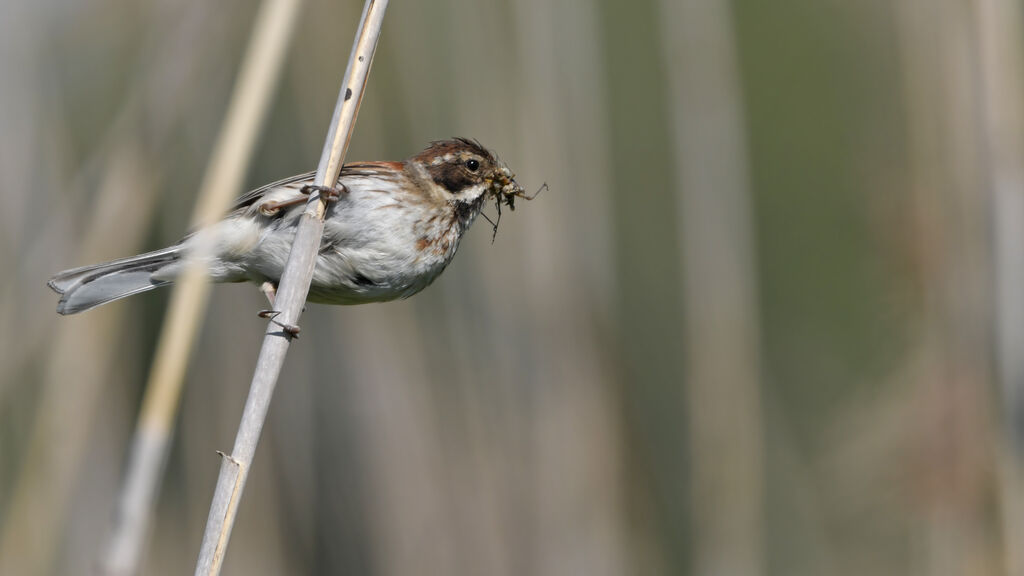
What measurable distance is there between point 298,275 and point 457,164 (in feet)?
3.66

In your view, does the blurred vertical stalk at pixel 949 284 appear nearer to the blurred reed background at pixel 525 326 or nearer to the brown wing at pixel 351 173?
the blurred reed background at pixel 525 326

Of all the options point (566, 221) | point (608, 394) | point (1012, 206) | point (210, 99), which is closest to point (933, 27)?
point (1012, 206)

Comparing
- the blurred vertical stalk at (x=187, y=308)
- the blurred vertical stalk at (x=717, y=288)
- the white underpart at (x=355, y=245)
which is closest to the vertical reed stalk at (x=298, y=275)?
the blurred vertical stalk at (x=187, y=308)

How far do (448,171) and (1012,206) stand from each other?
5.48 ft

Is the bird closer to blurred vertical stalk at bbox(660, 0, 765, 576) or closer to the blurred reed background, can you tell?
the blurred reed background

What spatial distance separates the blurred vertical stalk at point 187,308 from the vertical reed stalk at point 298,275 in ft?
0.45

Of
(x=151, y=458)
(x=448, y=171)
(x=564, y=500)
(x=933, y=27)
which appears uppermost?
(x=933, y=27)

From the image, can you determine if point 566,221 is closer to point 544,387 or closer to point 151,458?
point 544,387

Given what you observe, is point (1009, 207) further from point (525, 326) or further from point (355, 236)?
point (355, 236)

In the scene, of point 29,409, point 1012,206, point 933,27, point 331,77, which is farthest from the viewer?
point 29,409

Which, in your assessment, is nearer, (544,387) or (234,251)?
(234,251)

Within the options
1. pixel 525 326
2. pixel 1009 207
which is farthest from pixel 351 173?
pixel 1009 207

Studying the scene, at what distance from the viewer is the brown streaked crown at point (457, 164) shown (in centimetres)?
316

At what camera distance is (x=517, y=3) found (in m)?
3.71
